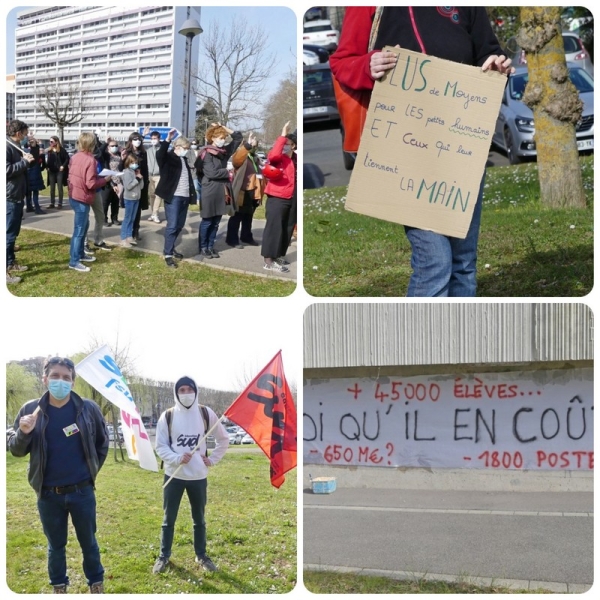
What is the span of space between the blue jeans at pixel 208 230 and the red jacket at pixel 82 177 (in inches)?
41.1

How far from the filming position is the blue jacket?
15.5 ft

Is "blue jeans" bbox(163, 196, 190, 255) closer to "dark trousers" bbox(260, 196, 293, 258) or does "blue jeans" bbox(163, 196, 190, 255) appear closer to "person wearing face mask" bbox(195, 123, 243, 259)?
"person wearing face mask" bbox(195, 123, 243, 259)

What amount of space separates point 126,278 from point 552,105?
234 inches

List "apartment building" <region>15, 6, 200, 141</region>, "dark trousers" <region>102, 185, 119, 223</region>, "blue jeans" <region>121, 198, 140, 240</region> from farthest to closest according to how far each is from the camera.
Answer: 1. "dark trousers" <region>102, 185, 119, 223</region>
2. "blue jeans" <region>121, 198, 140, 240</region>
3. "apartment building" <region>15, 6, 200, 141</region>

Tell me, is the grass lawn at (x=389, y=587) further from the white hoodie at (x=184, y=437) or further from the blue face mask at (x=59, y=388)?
the blue face mask at (x=59, y=388)

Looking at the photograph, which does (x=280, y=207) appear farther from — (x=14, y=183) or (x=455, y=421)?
(x=455, y=421)

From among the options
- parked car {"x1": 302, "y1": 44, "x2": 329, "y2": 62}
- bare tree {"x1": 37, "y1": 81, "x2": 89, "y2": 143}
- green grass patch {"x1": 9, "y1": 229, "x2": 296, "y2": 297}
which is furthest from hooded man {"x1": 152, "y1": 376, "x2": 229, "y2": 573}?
parked car {"x1": 302, "y1": 44, "x2": 329, "y2": 62}

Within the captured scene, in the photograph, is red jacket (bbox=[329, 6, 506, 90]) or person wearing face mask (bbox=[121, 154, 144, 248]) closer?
red jacket (bbox=[329, 6, 506, 90])

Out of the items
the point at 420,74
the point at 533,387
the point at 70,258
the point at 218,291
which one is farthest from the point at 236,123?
the point at 533,387

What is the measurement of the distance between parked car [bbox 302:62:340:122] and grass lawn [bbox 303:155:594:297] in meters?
5.02

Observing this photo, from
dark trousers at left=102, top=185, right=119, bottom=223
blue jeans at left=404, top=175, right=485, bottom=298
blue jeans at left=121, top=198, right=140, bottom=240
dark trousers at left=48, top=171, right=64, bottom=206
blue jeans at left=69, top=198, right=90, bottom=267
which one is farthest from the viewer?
dark trousers at left=102, top=185, right=119, bottom=223

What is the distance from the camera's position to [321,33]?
17781mm

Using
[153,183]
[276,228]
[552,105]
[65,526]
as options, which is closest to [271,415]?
[65,526]

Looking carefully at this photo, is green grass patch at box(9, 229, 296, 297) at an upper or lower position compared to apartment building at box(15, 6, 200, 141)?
lower
